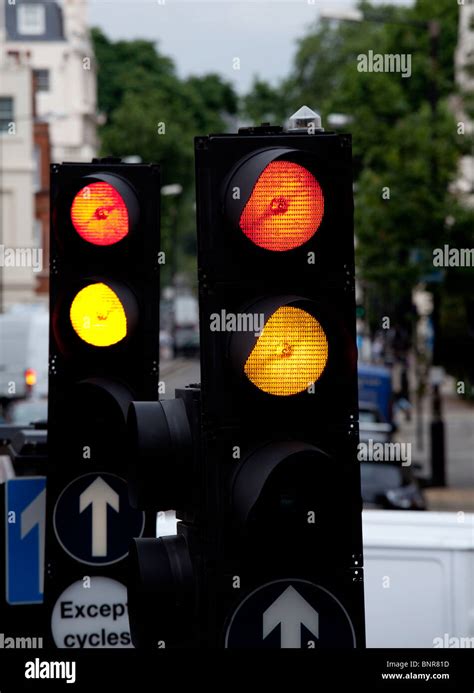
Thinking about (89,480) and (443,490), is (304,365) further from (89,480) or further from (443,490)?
(443,490)

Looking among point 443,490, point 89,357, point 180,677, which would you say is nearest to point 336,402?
point 180,677

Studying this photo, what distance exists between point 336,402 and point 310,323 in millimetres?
206

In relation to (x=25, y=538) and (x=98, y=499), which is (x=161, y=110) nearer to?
(x=25, y=538)

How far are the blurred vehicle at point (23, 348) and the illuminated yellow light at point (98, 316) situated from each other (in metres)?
35.5

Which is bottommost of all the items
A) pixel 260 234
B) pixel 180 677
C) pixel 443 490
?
pixel 443 490

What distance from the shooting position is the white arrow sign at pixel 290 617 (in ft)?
13.5

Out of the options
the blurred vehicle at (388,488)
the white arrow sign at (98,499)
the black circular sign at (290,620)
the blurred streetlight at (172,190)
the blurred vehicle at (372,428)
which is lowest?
the blurred vehicle at (388,488)

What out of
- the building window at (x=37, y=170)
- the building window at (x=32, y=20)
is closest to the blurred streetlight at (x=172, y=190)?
the building window at (x=37, y=170)

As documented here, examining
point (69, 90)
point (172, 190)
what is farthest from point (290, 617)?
A: point (69, 90)

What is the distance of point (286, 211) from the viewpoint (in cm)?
425

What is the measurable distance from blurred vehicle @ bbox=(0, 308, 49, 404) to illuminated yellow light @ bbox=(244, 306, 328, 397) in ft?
120

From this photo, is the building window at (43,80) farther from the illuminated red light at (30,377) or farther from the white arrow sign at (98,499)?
the white arrow sign at (98,499)

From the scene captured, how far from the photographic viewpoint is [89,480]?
5.54 m

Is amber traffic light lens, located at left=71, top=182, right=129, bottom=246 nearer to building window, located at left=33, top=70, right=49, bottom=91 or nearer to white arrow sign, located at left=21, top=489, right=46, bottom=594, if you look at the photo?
white arrow sign, located at left=21, top=489, right=46, bottom=594
